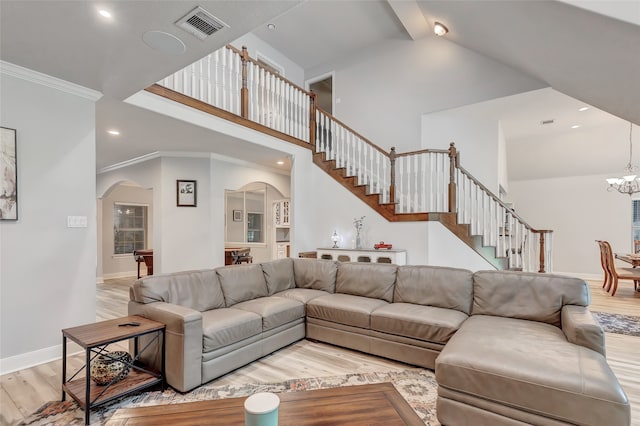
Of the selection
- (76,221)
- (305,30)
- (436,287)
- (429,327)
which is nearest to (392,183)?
(436,287)

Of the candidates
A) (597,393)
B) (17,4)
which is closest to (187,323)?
(17,4)

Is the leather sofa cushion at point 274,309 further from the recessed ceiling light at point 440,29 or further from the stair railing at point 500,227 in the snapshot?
the recessed ceiling light at point 440,29

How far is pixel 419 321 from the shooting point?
270 cm

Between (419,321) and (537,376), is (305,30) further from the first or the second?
(537,376)

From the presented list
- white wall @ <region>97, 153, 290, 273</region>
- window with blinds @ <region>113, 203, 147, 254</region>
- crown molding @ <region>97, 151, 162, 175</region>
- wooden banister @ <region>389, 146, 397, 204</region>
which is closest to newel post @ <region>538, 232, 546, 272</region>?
wooden banister @ <region>389, 146, 397, 204</region>

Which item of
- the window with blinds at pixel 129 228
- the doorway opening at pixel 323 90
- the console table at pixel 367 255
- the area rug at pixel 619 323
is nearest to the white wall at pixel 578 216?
the area rug at pixel 619 323

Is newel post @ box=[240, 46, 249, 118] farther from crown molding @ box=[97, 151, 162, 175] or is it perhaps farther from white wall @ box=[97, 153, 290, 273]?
crown molding @ box=[97, 151, 162, 175]

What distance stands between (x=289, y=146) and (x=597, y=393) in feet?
16.8

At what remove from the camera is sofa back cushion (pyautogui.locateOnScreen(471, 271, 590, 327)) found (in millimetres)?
2555

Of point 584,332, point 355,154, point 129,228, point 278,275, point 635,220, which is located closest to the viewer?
point 584,332

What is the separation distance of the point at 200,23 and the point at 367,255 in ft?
13.4

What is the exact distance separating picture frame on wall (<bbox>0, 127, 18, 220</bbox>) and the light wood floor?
53.7 inches

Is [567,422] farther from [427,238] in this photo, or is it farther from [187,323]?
[427,238]

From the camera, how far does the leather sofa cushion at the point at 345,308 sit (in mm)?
2996
